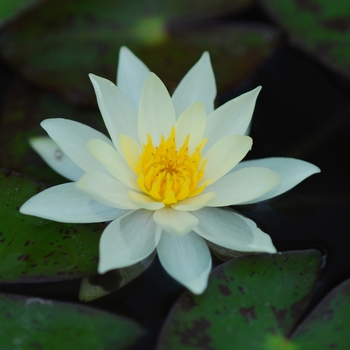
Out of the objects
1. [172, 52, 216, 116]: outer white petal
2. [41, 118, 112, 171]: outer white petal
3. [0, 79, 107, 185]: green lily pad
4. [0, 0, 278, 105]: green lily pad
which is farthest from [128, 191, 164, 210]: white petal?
[0, 0, 278, 105]: green lily pad

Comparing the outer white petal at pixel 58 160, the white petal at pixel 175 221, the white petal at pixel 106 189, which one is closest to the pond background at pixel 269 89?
the outer white petal at pixel 58 160

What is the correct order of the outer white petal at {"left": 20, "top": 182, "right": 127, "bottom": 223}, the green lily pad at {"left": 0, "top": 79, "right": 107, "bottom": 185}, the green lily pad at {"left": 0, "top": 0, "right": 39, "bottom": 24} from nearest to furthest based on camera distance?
the outer white petal at {"left": 20, "top": 182, "right": 127, "bottom": 223}, the green lily pad at {"left": 0, "top": 79, "right": 107, "bottom": 185}, the green lily pad at {"left": 0, "top": 0, "right": 39, "bottom": 24}

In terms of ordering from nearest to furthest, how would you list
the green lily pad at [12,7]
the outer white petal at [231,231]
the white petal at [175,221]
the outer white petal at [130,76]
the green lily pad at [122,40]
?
the white petal at [175,221], the outer white petal at [231,231], the outer white petal at [130,76], the green lily pad at [12,7], the green lily pad at [122,40]

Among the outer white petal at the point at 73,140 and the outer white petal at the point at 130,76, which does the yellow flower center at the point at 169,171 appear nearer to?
the outer white petal at the point at 73,140

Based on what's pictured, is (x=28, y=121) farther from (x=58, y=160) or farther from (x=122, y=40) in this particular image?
(x=122, y=40)

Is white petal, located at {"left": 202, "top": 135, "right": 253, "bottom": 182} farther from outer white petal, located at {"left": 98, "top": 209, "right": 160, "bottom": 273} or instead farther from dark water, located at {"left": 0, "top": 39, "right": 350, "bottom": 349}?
dark water, located at {"left": 0, "top": 39, "right": 350, "bottom": 349}

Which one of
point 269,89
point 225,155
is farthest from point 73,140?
point 269,89

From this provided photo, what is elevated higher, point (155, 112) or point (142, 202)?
point (155, 112)
